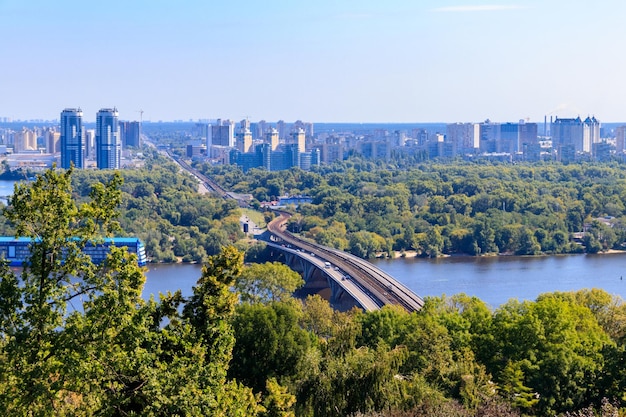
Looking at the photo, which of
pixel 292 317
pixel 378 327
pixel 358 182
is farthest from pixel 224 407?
pixel 358 182

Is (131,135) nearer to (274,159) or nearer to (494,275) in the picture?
(274,159)

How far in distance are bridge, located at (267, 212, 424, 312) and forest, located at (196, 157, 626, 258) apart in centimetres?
164

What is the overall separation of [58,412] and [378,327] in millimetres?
4438

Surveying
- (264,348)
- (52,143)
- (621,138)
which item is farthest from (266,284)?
(621,138)

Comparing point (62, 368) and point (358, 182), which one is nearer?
point (62, 368)

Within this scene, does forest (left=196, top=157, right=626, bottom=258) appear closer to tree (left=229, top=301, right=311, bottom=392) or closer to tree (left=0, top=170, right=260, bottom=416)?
tree (left=229, top=301, right=311, bottom=392)

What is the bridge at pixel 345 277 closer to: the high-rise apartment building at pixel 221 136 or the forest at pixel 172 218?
the forest at pixel 172 218

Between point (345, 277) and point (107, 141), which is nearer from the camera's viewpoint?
point (345, 277)

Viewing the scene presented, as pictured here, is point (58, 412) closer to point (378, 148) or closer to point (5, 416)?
point (5, 416)

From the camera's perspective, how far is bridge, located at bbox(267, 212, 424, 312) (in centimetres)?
1197

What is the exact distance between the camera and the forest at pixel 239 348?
9.20 ft

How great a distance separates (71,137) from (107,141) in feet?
4.58

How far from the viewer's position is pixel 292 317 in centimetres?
630

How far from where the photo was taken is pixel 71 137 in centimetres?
3834
